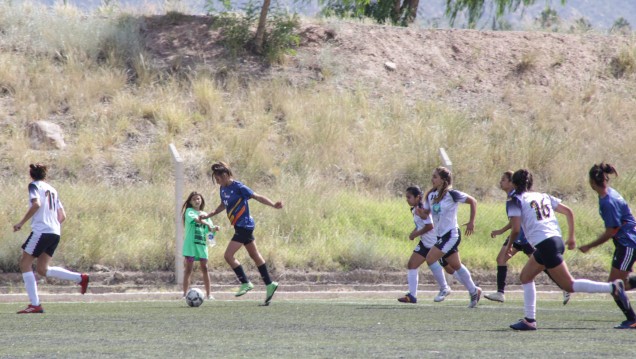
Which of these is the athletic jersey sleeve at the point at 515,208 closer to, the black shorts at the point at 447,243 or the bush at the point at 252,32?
the black shorts at the point at 447,243

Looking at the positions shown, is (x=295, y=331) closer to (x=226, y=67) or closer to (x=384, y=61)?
(x=226, y=67)

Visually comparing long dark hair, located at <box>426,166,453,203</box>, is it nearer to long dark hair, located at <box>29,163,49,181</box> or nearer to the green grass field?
the green grass field

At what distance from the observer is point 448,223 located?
12969 millimetres

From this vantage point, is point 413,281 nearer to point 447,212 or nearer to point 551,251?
point 447,212

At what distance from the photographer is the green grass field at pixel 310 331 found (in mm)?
8078

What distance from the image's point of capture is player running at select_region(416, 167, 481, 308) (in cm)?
1288

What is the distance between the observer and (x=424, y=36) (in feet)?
95.0

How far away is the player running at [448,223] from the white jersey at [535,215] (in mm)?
3255

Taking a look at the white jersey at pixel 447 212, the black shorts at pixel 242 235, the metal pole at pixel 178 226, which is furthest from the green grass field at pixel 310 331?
the metal pole at pixel 178 226

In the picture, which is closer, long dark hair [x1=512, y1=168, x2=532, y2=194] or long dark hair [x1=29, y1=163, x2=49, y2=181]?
long dark hair [x1=512, y1=168, x2=532, y2=194]

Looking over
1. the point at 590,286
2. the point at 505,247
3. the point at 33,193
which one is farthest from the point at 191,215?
the point at 590,286

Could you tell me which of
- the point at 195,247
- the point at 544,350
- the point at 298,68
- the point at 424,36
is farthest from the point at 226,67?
the point at 544,350

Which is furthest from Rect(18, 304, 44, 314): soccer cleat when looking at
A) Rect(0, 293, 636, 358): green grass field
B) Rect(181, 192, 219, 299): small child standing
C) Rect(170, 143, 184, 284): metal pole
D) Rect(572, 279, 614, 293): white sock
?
Rect(572, 279, 614, 293): white sock

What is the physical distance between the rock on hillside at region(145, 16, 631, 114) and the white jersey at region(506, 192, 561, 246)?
16.7 m
